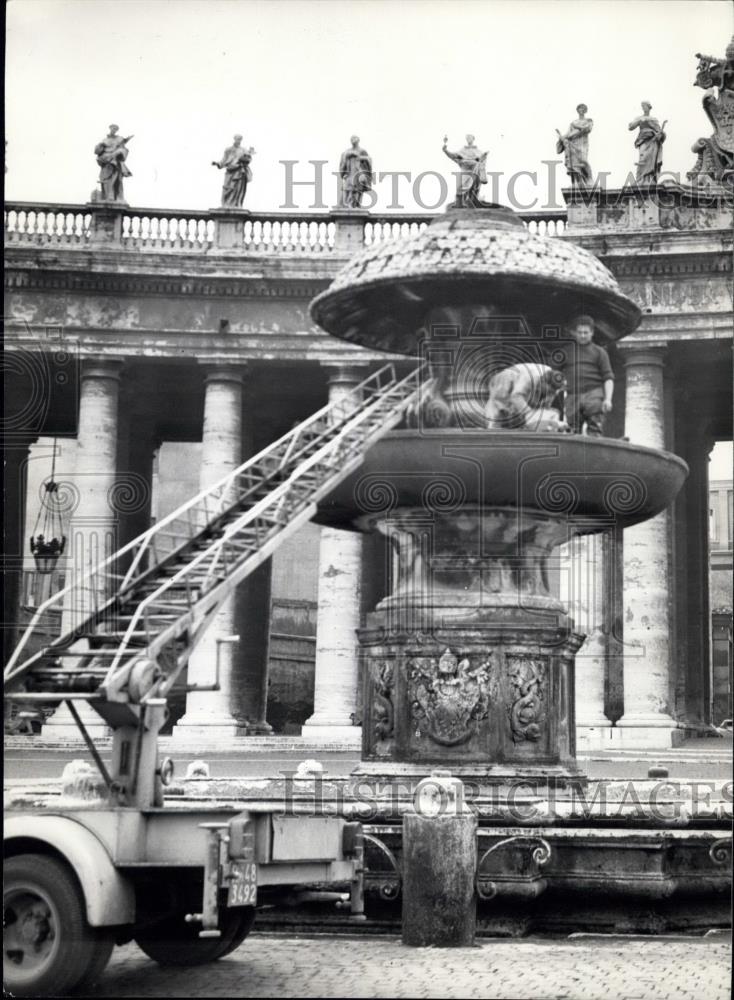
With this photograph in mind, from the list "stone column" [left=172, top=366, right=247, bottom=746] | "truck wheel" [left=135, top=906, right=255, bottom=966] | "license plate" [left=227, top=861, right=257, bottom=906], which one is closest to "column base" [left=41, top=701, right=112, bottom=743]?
"stone column" [left=172, top=366, right=247, bottom=746]

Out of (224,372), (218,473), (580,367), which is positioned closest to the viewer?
(580,367)

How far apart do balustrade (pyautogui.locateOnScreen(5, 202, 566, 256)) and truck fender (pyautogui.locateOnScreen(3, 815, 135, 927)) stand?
119ft

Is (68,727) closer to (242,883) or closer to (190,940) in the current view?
(190,940)

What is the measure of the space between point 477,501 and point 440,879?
15.0 ft

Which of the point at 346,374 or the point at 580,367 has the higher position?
the point at 346,374

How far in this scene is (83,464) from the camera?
152ft

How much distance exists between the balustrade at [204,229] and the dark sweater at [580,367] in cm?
2879

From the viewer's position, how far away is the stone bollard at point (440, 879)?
13.9 m

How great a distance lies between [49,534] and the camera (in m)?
60.2

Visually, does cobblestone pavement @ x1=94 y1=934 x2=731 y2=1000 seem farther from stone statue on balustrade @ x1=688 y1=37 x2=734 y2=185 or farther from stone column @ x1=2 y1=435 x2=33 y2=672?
stone column @ x1=2 y1=435 x2=33 y2=672

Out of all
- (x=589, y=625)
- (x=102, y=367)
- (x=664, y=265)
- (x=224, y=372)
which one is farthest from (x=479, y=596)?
(x=102, y=367)

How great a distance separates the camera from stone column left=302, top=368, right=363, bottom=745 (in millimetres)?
44969

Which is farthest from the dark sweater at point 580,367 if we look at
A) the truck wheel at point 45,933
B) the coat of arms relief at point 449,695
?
the truck wheel at point 45,933

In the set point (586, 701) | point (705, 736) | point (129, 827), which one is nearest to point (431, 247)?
point (129, 827)
